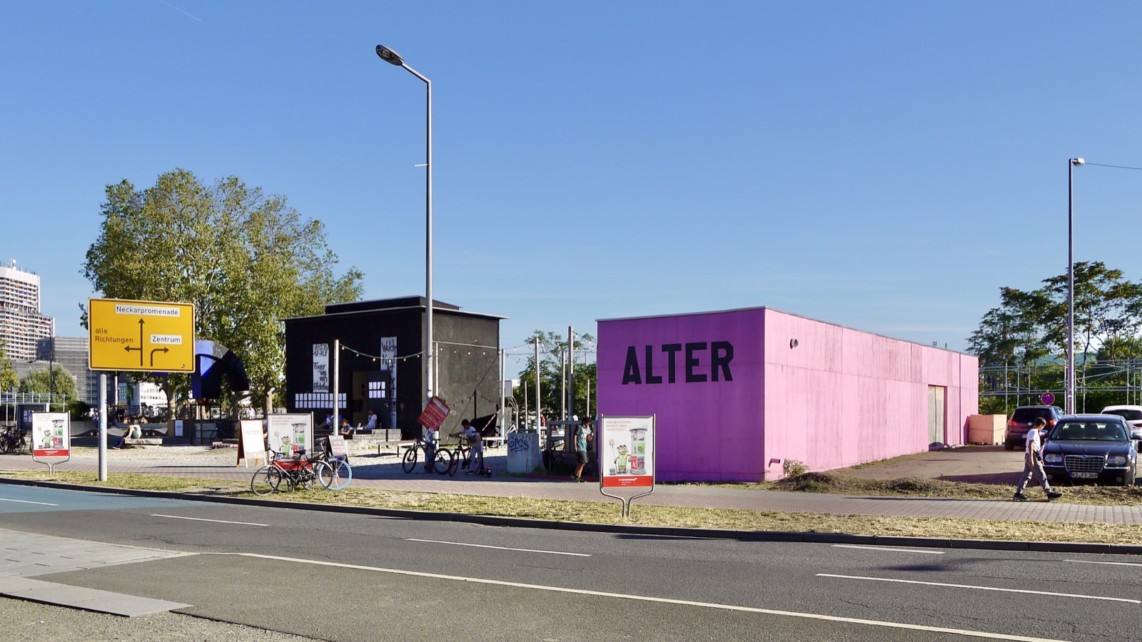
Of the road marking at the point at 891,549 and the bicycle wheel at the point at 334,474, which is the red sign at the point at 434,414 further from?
the road marking at the point at 891,549

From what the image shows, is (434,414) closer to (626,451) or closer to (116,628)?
(626,451)

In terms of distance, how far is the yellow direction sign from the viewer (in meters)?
26.5

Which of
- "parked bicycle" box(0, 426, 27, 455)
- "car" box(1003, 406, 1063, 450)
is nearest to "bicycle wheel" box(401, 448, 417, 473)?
"parked bicycle" box(0, 426, 27, 455)

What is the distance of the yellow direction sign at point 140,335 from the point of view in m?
26.5

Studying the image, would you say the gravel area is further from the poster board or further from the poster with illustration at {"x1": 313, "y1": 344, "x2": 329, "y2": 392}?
the poster with illustration at {"x1": 313, "y1": 344, "x2": 329, "y2": 392}

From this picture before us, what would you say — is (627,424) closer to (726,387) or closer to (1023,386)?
(726,387)

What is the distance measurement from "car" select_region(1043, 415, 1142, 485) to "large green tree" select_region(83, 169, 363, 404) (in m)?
51.8

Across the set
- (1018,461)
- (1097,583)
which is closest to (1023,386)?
(1018,461)

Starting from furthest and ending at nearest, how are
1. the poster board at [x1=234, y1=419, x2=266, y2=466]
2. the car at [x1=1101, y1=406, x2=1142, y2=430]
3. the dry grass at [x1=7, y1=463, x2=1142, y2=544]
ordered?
the car at [x1=1101, y1=406, x2=1142, y2=430]
the poster board at [x1=234, y1=419, x2=266, y2=466]
the dry grass at [x1=7, y1=463, x2=1142, y2=544]

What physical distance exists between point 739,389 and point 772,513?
7.78 m

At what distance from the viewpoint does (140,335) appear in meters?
27.0

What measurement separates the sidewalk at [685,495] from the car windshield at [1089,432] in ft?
11.3

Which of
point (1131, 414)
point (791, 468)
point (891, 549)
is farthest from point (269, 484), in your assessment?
point (1131, 414)

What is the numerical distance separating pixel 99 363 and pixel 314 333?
2874 cm
